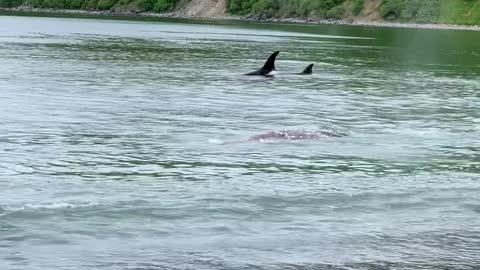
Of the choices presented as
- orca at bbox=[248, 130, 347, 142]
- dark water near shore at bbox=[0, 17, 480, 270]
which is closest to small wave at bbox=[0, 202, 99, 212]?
dark water near shore at bbox=[0, 17, 480, 270]

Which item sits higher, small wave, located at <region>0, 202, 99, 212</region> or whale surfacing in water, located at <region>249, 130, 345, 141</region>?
small wave, located at <region>0, 202, 99, 212</region>

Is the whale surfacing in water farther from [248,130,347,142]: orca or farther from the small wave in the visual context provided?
the small wave

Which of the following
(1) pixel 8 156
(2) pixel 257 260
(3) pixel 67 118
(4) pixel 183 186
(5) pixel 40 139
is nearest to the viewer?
(2) pixel 257 260

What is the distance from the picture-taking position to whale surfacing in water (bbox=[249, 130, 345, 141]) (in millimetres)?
35144

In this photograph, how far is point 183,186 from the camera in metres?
26.3

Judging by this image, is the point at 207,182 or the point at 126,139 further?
the point at 126,139

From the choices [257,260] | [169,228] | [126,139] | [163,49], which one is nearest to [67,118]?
[126,139]

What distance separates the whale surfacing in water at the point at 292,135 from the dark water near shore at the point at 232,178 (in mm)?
672

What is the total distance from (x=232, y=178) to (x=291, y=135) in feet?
27.0

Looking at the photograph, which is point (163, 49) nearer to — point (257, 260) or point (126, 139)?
point (126, 139)

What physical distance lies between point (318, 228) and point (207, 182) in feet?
18.3

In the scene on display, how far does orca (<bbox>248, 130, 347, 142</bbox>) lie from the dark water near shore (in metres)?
0.67

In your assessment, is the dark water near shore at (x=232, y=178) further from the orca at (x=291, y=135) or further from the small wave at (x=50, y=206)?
the orca at (x=291, y=135)

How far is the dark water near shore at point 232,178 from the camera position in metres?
20.0
